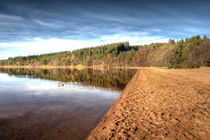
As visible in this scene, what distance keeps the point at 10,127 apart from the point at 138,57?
438ft

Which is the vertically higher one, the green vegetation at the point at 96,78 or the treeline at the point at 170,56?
the treeline at the point at 170,56

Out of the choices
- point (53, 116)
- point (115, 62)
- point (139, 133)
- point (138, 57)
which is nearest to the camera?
point (139, 133)

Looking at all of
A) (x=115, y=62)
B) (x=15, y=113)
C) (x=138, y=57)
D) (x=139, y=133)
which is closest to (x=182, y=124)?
(x=139, y=133)

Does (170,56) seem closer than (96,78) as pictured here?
No

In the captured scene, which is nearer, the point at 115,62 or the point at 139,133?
the point at 139,133

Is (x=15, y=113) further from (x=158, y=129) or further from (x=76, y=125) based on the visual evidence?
(x=158, y=129)

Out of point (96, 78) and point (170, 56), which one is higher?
point (170, 56)

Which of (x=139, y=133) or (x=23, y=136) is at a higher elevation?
(x=139, y=133)

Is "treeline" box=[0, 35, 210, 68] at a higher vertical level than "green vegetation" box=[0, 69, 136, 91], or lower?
higher

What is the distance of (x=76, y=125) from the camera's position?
29.8 ft

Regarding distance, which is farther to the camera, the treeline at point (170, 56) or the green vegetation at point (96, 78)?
the treeline at point (170, 56)

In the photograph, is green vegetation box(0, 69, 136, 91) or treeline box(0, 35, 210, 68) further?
treeline box(0, 35, 210, 68)

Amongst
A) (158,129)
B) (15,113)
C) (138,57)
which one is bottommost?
(15,113)

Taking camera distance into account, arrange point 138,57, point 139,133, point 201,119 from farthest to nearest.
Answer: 1. point 138,57
2. point 201,119
3. point 139,133
